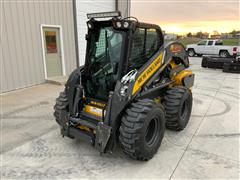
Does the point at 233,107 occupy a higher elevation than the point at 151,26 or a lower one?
lower

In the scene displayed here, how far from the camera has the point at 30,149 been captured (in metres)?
3.38

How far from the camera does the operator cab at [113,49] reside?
2.93 m

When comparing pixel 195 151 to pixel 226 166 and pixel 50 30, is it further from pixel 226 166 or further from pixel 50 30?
pixel 50 30

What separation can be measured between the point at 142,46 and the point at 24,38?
17.2 feet

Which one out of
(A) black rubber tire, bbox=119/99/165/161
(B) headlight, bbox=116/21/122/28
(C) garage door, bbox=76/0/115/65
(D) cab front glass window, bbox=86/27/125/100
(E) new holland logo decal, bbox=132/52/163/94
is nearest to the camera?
(A) black rubber tire, bbox=119/99/165/161

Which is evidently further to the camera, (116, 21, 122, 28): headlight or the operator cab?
the operator cab

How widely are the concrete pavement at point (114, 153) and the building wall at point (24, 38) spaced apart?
2.15m

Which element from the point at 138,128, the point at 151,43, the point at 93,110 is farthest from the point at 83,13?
the point at 138,128

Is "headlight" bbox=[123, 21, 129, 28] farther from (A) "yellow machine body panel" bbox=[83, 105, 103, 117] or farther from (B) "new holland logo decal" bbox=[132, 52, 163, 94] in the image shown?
(A) "yellow machine body panel" bbox=[83, 105, 103, 117]

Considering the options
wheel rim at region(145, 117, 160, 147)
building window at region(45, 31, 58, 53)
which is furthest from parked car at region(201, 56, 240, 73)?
wheel rim at region(145, 117, 160, 147)

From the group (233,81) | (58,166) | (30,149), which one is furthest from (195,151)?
(233,81)

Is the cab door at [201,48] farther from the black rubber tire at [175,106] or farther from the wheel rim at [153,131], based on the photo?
the wheel rim at [153,131]

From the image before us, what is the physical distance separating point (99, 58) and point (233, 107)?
13.4 ft

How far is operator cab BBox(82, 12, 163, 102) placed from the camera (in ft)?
9.63
